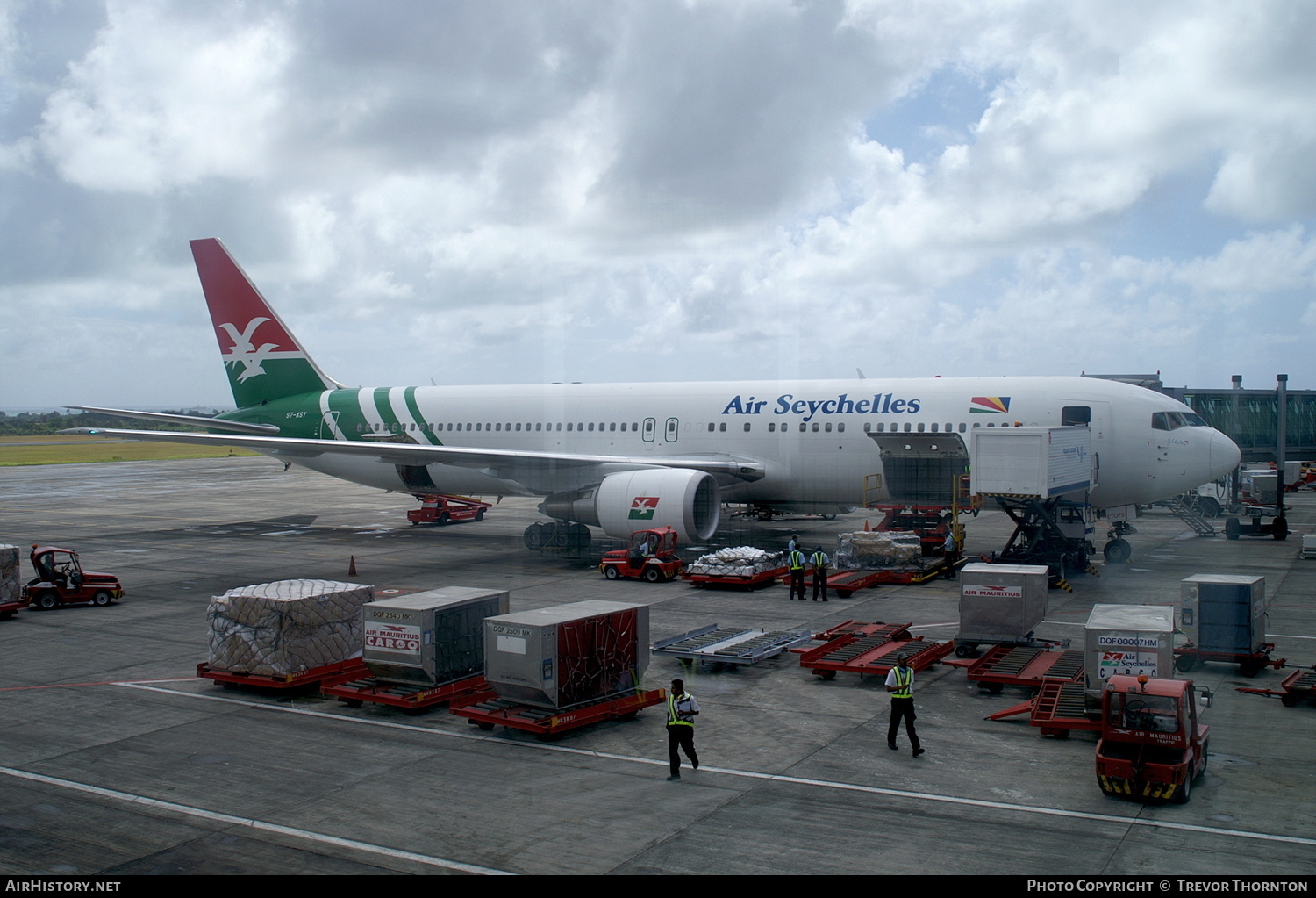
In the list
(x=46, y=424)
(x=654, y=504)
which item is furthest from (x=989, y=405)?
(x=46, y=424)

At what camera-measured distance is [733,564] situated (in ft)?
74.8

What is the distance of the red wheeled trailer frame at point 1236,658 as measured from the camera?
14805mm

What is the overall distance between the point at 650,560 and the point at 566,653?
460 inches

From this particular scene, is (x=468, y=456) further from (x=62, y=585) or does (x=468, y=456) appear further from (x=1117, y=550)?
(x=1117, y=550)

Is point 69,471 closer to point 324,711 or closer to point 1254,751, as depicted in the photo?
point 324,711

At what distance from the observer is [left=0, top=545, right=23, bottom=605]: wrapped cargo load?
20.1 meters

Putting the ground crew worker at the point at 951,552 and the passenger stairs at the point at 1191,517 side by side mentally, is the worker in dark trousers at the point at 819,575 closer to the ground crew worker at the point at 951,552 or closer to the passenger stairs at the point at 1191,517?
the ground crew worker at the point at 951,552

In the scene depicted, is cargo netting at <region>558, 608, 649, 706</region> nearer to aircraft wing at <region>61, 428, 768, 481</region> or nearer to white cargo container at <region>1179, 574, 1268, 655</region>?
white cargo container at <region>1179, 574, 1268, 655</region>

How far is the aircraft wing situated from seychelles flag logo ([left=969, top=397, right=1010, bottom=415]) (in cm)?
598

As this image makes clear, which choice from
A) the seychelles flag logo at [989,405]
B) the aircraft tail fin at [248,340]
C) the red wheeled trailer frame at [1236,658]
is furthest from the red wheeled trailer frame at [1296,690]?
the aircraft tail fin at [248,340]

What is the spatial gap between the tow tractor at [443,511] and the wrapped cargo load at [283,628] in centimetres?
2120

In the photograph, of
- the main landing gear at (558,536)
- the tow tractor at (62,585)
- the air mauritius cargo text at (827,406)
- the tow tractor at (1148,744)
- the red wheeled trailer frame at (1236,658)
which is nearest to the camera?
the tow tractor at (1148,744)

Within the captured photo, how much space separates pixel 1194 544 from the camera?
29734 millimetres
